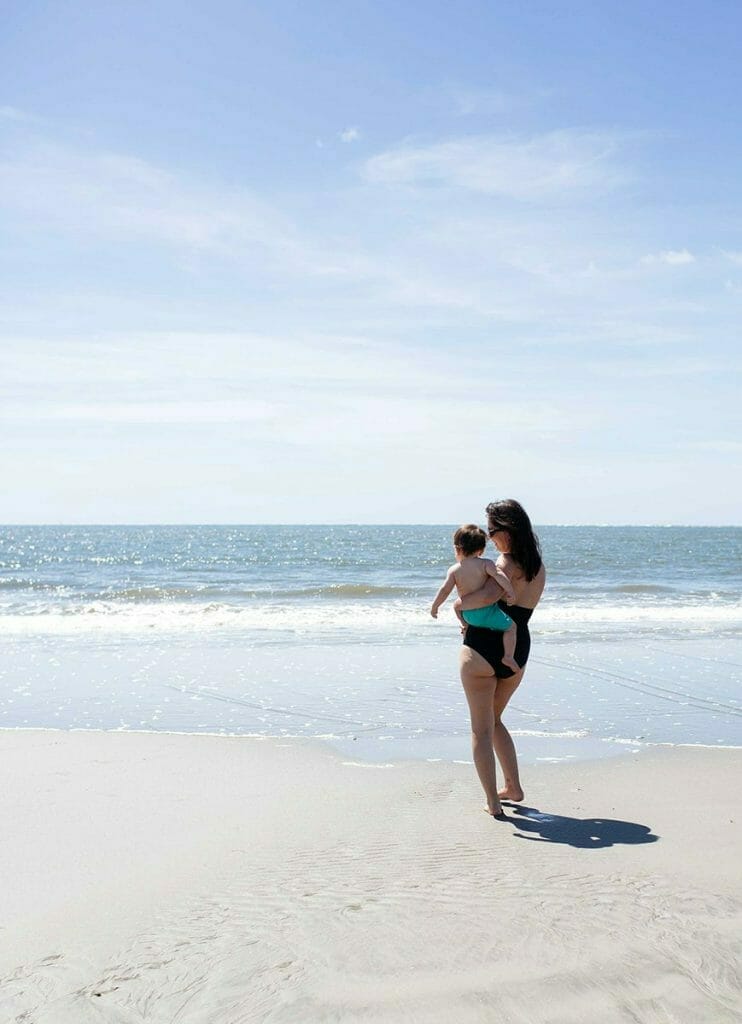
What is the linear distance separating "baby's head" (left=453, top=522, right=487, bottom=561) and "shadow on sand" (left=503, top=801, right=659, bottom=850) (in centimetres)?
159

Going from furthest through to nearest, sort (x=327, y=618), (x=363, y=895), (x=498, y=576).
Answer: (x=327, y=618), (x=498, y=576), (x=363, y=895)

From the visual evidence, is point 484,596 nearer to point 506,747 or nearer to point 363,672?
point 506,747

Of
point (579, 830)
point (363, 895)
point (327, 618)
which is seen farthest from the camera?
point (327, 618)

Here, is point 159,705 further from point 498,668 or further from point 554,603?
point 554,603

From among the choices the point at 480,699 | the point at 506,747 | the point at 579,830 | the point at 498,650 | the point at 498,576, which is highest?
the point at 498,576

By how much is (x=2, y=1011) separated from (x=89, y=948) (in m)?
0.49

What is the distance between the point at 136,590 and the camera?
26.3 meters

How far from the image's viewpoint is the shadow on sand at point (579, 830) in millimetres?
4730

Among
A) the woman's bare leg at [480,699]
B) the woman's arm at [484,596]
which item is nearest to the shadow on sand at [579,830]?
the woman's bare leg at [480,699]

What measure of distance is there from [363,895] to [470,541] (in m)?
2.21

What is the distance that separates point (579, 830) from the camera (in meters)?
4.96

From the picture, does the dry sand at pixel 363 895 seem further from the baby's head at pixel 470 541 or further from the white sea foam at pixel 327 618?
the white sea foam at pixel 327 618

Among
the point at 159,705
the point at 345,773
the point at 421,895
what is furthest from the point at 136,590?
the point at 421,895

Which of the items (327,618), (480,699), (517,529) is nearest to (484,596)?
(517,529)
